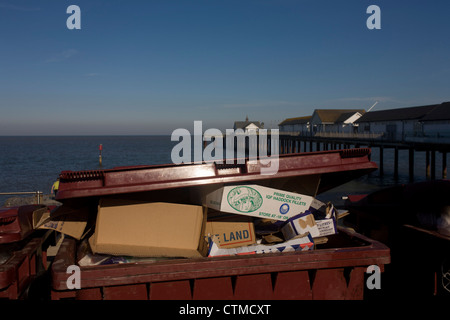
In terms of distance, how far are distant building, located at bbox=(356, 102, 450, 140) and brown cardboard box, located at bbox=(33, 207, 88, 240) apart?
29.7 metres

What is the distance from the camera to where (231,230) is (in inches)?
144

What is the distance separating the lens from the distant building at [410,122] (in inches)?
1177

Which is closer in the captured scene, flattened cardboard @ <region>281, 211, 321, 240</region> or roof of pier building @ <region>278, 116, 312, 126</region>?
flattened cardboard @ <region>281, 211, 321, 240</region>

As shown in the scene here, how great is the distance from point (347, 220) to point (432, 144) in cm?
2411

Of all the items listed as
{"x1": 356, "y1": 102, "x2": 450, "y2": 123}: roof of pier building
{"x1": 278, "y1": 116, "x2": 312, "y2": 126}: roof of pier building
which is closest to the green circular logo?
{"x1": 356, "y1": 102, "x2": 450, "y2": 123}: roof of pier building

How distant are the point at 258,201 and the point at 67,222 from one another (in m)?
2.02

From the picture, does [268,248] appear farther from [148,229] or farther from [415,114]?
[415,114]

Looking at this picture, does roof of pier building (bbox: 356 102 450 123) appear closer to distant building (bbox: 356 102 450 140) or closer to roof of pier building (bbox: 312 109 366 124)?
distant building (bbox: 356 102 450 140)

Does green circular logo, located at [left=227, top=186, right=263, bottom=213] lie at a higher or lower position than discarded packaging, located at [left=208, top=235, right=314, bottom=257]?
higher

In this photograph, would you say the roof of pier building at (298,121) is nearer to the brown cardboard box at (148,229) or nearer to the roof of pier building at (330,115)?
the roof of pier building at (330,115)

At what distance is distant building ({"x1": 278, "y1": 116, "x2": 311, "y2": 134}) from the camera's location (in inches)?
2337

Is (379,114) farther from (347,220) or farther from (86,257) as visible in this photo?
(86,257)

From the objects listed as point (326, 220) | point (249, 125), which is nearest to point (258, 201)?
point (326, 220)

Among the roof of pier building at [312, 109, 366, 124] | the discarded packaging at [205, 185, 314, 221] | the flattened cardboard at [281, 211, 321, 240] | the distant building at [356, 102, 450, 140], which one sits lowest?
the flattened cardboard at [281, 211, 321, 240]
